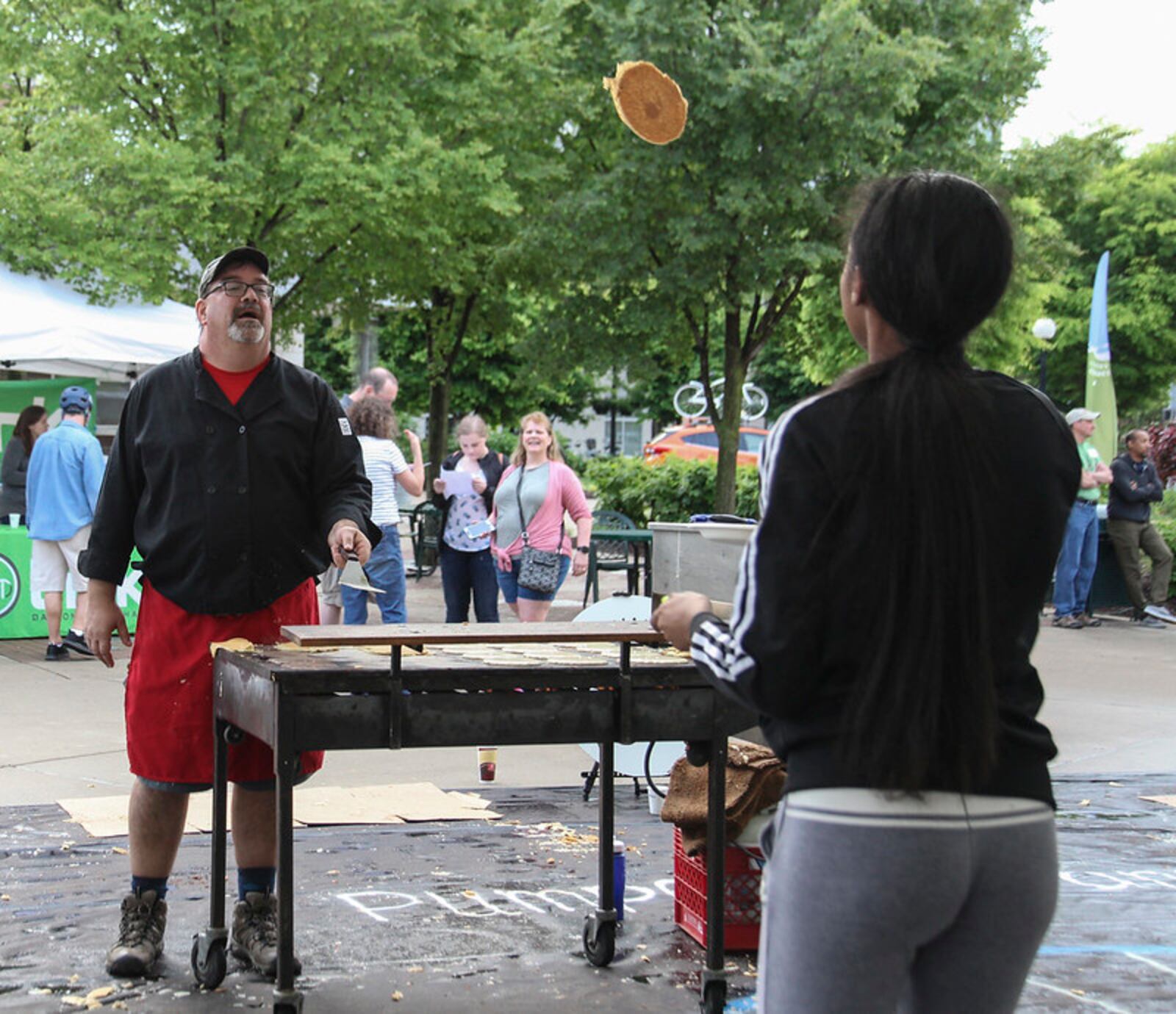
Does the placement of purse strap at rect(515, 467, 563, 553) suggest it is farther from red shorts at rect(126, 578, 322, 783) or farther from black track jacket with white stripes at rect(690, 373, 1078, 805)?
black track jacket with white stripes at rect(690, 373, 1078, 805)

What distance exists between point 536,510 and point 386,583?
1.08 meters

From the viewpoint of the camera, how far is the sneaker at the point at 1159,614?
1479 centimetres

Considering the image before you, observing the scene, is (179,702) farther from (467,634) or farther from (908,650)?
(908,650)

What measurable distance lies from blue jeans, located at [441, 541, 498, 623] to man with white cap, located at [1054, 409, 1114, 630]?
6184 millimetres

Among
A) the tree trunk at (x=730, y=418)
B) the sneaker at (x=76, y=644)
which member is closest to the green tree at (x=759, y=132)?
the tree trunk at (x=730, y=418)

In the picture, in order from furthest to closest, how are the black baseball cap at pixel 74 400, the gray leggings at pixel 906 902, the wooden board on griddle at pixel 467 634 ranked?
the black baseball cap at pixel 74 400 < the wooden board on griddle at pixel 467 634 < the gray leggings at pixel 906 902

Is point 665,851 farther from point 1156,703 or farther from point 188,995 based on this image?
point 1156,703

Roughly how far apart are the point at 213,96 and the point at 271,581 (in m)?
11.4

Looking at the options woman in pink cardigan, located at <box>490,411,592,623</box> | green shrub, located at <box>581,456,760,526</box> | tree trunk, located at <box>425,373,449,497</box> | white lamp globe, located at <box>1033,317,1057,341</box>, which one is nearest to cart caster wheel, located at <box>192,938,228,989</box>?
woman in pink cardigan, located at <box>490,411,592,623</box>

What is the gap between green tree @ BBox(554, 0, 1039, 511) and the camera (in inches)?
611

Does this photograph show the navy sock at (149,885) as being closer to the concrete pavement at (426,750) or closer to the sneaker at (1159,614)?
the concrete pavement at (426,750)

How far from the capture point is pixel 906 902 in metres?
1.85

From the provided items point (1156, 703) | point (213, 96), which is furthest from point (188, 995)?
point (213, 96)

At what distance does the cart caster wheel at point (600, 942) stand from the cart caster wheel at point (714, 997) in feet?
1.63
